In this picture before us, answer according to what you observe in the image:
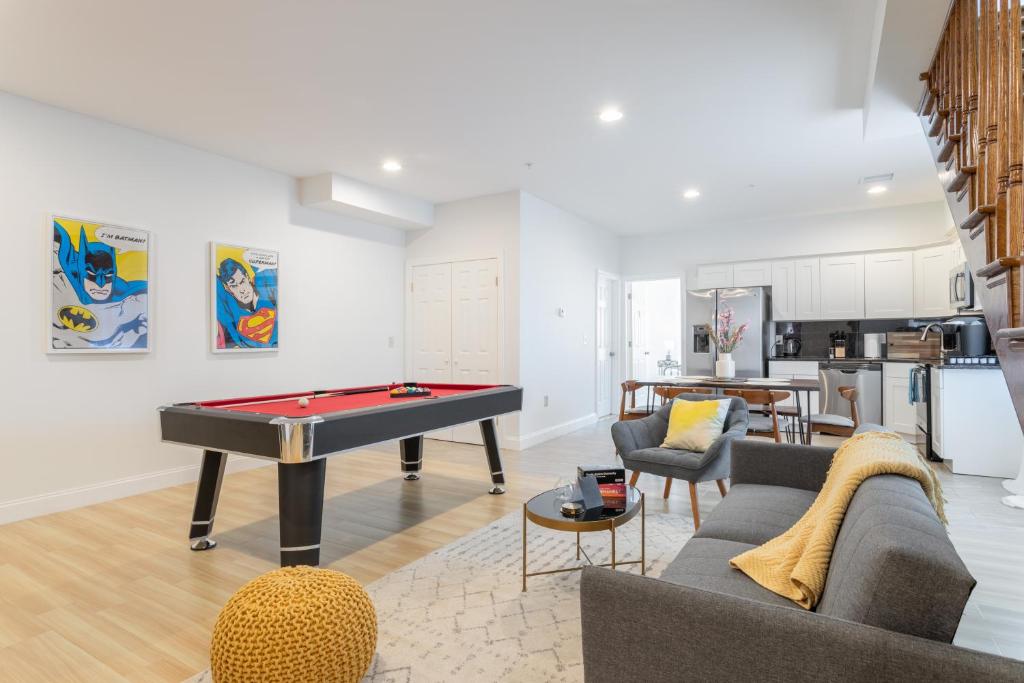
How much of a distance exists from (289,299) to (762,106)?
436 centimetres

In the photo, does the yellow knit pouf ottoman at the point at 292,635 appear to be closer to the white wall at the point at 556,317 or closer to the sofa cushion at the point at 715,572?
the sofa cushion at the point at 715,572

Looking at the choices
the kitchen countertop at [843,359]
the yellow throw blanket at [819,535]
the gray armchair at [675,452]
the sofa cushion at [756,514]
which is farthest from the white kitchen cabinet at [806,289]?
the yellow throw blanket at [819,535]

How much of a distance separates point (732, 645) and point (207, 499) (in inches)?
116

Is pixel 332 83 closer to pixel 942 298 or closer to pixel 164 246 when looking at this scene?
pixel 164 246

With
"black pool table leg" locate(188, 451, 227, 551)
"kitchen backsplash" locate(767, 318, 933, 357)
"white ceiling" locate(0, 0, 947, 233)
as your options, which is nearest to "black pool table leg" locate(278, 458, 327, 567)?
"black pool table leg" locate(188, 451, 227, 551)

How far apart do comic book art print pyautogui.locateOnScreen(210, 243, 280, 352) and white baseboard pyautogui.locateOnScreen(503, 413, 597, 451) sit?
2542 millimetres

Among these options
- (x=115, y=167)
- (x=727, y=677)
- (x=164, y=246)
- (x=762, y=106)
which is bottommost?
(x=727, y=677)

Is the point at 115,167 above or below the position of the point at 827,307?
above

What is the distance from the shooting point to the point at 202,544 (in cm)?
299

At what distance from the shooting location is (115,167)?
399 centimetres

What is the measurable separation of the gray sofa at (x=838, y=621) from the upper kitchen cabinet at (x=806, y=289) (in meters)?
6.07

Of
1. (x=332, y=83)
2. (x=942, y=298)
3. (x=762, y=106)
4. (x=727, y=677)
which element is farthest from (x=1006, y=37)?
(x=942, y=298)

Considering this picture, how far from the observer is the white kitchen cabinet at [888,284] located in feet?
20.6

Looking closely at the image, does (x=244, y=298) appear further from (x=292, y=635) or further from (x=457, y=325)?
(x=292, y=635)
